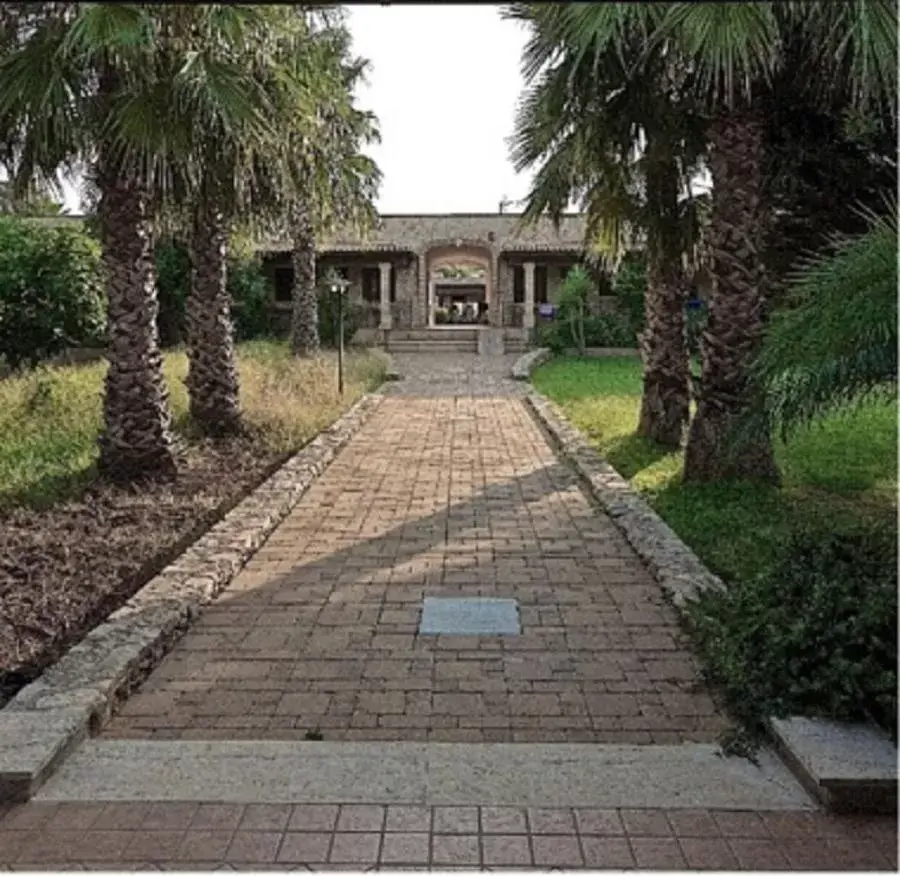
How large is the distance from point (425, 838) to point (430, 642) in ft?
7.74

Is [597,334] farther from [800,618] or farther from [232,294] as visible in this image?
[800,618]

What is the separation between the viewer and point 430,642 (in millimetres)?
5738

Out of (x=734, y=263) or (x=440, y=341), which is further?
(x=440, y=341)

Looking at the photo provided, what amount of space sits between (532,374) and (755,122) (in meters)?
16.4

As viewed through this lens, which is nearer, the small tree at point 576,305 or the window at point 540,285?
the small tree at point 576,305

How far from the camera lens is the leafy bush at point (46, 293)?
22641 mm

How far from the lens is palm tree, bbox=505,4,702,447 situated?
9.77 m

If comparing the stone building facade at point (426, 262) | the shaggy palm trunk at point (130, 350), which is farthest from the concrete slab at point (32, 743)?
the stone building facade at point (426, 262)

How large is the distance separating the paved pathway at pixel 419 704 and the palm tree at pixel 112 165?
7.85 ft

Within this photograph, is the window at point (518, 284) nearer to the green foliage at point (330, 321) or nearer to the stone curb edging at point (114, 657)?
the green foliage at point (330, 321)

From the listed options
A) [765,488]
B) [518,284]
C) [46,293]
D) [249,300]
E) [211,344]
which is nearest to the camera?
[765,488]

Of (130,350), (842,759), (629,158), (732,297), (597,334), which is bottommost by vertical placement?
(842,759)

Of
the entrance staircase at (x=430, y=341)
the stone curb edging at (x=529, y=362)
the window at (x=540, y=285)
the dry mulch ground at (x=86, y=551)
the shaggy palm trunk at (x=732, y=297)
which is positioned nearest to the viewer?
the dry mulch ground at (x=86, y=551)

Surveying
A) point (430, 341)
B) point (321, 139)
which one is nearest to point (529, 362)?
point (430, 341)
